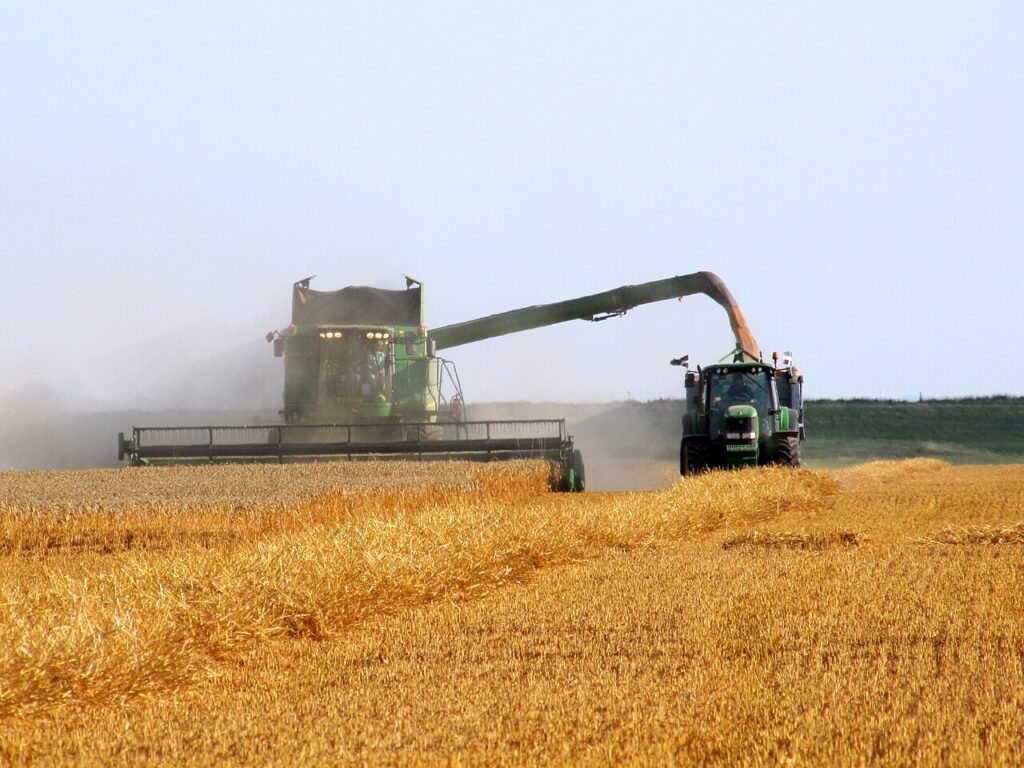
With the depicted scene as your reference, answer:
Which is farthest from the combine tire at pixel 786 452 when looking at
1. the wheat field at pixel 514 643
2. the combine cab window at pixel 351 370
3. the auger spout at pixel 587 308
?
the wheat field at pixel 514 643

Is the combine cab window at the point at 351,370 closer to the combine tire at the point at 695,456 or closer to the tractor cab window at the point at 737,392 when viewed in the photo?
→ the combine tire at the point at 695,456

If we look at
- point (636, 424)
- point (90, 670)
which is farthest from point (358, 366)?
point (636, 424)

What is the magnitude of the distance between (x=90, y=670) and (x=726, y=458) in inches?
581

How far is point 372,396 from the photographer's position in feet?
71.3

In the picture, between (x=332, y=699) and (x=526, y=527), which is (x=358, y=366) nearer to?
(x=526, y=527)

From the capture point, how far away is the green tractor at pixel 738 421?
19.2 m

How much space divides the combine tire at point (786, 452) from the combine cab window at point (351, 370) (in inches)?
263

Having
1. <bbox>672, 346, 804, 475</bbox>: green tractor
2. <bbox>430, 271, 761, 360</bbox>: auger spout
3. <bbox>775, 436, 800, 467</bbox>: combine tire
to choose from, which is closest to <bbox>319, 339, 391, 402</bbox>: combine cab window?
<bbox>430, 271, 761, 360</bbox>: auger spout

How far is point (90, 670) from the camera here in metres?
5.48

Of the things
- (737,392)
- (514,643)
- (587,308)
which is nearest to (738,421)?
(737,392)

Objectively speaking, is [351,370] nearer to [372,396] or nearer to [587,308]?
[372,396]

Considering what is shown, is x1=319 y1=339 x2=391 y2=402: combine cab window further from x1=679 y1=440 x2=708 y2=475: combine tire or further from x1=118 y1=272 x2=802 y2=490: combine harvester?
x1=679 y1=440 x2=708 y2=475: combine tire

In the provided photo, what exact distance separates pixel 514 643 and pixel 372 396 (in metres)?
15.5

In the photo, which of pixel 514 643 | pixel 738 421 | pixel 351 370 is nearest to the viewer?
pixel 514 643
